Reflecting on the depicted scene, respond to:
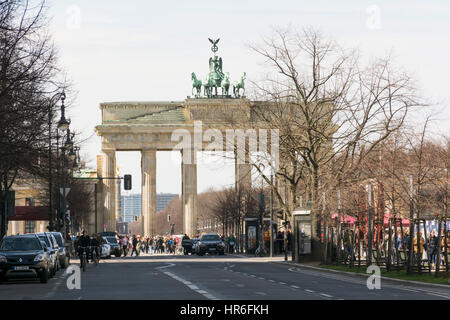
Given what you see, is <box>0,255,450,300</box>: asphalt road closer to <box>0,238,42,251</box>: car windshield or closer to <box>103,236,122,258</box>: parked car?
<box>0,238,42,251</box>: car windshield

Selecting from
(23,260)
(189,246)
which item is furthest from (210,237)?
(23,260)

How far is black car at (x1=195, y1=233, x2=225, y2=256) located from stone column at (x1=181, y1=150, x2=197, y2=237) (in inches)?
1883

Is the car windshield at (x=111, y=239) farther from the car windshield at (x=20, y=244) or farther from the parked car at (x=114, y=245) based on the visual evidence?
the car windshield at (x=20, y=244)

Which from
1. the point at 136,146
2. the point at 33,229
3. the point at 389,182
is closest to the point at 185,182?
the point at 136,146

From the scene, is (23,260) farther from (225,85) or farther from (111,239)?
(225,85)

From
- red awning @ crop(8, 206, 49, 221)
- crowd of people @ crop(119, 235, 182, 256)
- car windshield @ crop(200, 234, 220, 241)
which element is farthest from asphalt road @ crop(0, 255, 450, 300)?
crowd of people @ crop(119, 235, 182, 256)

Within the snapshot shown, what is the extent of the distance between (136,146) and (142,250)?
68.1 feet

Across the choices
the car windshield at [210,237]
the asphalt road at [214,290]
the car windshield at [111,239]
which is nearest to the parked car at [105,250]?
the car windshield at [111,239]

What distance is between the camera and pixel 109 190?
13512cm

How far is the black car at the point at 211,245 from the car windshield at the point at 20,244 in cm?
4227

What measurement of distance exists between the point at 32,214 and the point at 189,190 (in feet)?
188

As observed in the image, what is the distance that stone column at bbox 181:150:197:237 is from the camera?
427 ft

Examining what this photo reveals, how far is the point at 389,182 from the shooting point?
43.2 meters

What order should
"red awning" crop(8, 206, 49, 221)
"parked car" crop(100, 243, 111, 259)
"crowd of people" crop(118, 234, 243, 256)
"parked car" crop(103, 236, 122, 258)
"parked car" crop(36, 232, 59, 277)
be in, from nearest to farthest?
"parked car" crop(36, 232, 59, 277) → "parked car" crop(100, 243, 111, 259) → "red awning" crop(8, 206, 49, 221) → "parked car" crop(103, 236, 122, 258) → "crowd of people" crop(118, 234, 243, 256)
